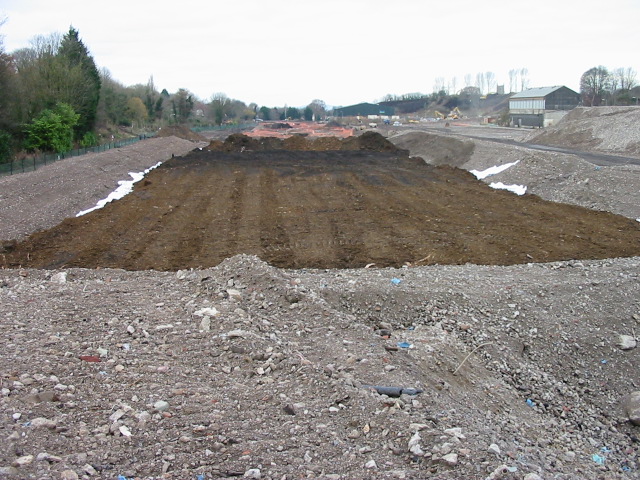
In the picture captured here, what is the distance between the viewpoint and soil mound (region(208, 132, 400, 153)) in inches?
1540

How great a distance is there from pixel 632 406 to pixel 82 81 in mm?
41066

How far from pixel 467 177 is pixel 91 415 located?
24.4 metres

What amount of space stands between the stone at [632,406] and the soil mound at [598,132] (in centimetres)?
2899

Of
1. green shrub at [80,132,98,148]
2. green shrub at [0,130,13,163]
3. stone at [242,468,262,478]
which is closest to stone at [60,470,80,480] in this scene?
stone at [242,468,262,478]

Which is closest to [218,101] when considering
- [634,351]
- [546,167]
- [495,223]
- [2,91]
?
[2,91]

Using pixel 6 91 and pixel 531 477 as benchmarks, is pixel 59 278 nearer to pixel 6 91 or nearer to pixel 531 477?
pixel 531 477

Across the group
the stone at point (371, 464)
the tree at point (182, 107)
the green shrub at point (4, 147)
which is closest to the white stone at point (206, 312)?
the stone at point (371, 464)

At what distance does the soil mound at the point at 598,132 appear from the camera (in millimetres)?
34906

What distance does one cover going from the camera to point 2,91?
88.2 ft

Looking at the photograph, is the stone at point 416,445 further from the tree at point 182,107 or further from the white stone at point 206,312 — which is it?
the tree at point 182,107

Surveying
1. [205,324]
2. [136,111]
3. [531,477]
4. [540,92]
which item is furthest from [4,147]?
[540,92]

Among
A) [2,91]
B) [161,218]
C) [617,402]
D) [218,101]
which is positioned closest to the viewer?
[617,402]

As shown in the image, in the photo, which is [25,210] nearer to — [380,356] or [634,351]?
[380,356]

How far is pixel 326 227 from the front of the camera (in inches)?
665
